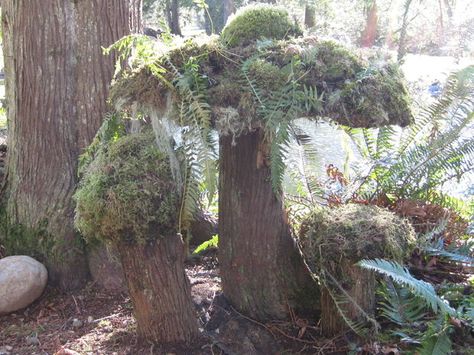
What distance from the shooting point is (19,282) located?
3498 mm

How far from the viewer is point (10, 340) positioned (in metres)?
3.15

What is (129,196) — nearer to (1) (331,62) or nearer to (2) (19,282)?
(1) (331,62)

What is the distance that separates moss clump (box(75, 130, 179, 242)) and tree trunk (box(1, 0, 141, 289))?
1396mm

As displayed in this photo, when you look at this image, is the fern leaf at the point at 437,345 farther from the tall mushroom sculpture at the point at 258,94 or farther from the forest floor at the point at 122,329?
the tall mushroom sculpture at the point at 258,94

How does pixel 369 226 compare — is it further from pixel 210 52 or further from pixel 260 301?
pixel 210 52

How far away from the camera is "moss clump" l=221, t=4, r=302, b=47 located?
2434mm

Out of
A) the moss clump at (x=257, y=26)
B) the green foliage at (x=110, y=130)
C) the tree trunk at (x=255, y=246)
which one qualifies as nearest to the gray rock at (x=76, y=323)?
the tree trunk at (x=255, y=246)

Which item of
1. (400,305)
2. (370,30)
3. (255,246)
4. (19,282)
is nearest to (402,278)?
(400,305)

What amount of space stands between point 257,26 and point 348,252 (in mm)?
1202

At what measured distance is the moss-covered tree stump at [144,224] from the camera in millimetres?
2258

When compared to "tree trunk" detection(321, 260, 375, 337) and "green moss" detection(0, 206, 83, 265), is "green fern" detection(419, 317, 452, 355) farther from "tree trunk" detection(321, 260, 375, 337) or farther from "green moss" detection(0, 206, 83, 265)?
"green moss" detection(0, 206, 83, 265)

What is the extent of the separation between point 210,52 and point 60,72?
5.82ft

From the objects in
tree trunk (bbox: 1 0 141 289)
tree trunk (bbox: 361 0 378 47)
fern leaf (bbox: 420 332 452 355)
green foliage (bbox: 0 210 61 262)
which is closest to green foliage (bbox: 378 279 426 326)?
fern leaf (bbox: 420 332 452 355)

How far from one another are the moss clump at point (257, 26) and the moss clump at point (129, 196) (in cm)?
67
